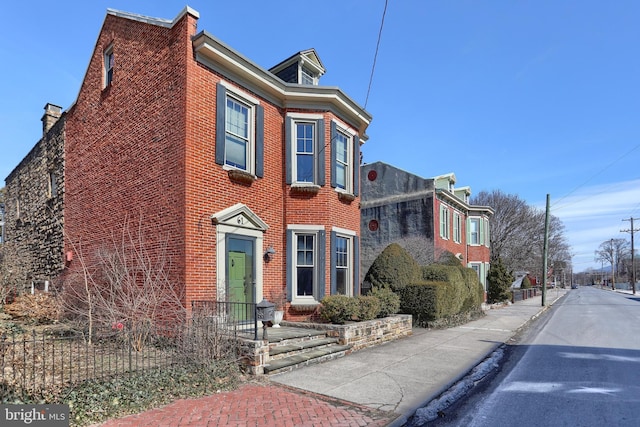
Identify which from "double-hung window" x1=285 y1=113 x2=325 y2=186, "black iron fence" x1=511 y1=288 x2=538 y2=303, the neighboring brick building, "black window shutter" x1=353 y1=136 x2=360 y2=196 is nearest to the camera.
Result: "double-hung window" x1=285 y1=113 x2=325 y2=186

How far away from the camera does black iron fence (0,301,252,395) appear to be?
5.29 meters

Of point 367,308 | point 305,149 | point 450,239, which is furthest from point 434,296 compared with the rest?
point 450,239

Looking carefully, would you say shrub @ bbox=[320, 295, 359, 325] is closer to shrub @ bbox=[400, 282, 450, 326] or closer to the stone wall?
the stone wall

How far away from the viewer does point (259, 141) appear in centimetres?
1073

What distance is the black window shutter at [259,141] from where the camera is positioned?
35.2 ft

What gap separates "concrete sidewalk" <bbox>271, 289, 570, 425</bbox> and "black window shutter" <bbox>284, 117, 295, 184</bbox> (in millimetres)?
5295

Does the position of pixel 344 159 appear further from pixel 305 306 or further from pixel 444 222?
pixel 444 222

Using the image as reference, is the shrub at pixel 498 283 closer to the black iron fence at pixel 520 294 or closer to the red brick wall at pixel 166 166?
the black iron fence at pixel 520 294

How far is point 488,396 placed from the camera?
6.48 metres

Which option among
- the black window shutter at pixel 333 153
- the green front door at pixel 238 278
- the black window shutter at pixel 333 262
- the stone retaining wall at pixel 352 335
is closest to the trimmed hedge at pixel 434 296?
the stone retaining wall at pixel 352 335

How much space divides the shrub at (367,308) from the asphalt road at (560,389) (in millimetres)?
3514

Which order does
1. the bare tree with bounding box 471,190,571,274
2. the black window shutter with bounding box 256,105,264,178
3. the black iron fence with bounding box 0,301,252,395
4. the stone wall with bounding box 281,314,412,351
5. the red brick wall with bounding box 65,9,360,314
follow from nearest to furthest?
the black iron fence with bounding box 0,301,252,395 < the red brick wall with bounding box 65,9,360,314 < the stone wall with bounding box 281,314,412,351 < the black window shutter with bounding box 256,105,264,178 < the bare tree with bounding box 471,190,571,274

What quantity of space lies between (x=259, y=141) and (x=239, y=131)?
59 cm

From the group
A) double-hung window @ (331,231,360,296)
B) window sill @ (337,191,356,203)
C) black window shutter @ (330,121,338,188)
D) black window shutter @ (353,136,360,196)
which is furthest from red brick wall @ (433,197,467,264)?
black window shutter @ (330,121,338,188)
